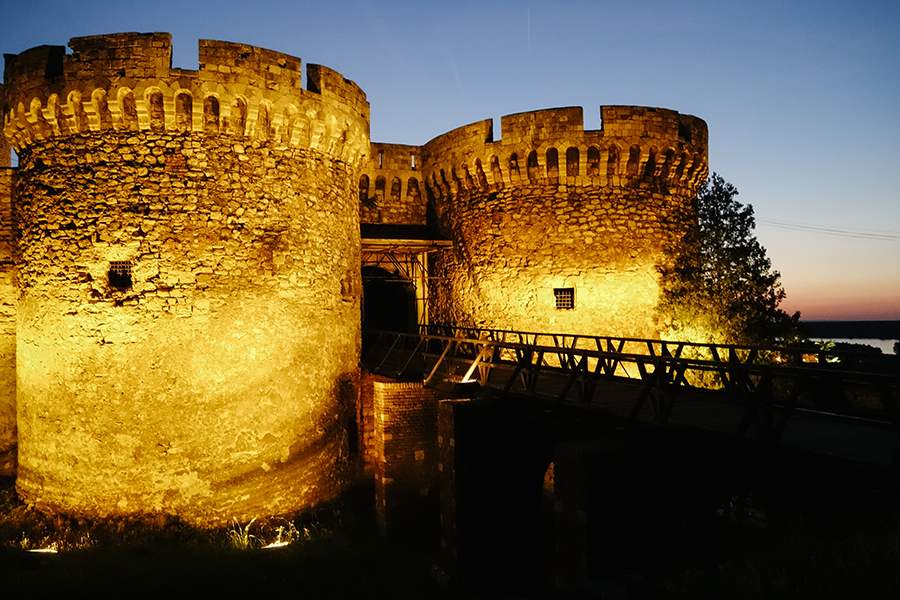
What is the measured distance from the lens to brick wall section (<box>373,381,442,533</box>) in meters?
10.6

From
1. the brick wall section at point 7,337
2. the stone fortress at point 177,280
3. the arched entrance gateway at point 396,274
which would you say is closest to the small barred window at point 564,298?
the arched entrance gateway at point 396,274

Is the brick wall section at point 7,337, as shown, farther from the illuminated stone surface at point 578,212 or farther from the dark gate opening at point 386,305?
the illuminated stone surface at point 578,212

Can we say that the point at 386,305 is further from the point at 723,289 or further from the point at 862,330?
the point at 862,330

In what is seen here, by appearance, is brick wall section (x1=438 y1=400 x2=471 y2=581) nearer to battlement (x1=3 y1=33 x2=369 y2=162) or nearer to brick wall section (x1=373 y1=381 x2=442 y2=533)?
brick wall section (x1=373 y1=381 x2=442 y2=533)

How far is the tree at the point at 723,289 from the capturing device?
525 inches

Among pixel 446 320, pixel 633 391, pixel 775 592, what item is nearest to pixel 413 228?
pixel 446 320

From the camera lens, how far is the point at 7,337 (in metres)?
11.6

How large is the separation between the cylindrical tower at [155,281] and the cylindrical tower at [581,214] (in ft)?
18.1

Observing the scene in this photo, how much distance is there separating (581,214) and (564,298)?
80.2 inches

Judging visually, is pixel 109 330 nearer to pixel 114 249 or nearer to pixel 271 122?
pixel 114 249

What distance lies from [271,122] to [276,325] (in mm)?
3618

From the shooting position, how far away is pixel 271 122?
10.2 meters

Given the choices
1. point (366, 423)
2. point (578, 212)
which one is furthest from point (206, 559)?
point (578, 212)

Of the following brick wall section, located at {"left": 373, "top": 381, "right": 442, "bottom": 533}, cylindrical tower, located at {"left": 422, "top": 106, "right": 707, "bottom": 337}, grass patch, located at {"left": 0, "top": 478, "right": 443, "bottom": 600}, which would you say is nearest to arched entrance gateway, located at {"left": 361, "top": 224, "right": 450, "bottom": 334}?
cylindrical tower, located at {"left": 422, "top": 106, "right": 707, "bottom": 337}
